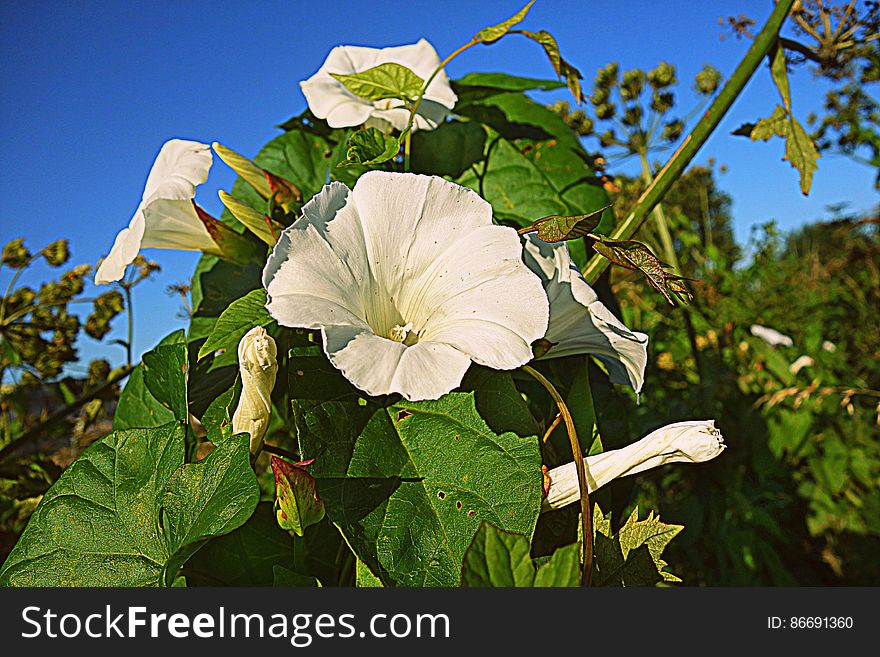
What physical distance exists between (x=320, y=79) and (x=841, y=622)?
600 mm

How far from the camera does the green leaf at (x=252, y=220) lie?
1.74 feet

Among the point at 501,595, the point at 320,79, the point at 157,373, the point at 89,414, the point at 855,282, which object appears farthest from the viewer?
the point at 855,282

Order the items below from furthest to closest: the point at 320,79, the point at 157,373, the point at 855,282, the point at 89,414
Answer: the point at 855,282 < the point at 89,414 < the point at 320,79 < the point at 157,373

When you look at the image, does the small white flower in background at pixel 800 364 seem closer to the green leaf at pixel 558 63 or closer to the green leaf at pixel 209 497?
the green leaf at pixel 558 63

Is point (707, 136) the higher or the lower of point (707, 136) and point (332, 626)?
the higher

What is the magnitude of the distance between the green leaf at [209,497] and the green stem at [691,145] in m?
0.31

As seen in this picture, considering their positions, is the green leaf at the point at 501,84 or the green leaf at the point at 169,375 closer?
the green leaf at the point at 169,375

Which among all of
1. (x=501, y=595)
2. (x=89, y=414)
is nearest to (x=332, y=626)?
(x=501, y=595)

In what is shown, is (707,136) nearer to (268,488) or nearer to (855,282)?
(268,488)

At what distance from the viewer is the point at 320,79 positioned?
0.62 m

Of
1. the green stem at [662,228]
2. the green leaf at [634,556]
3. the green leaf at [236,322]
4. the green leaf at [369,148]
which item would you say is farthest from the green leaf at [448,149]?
the green stem at [662,228]

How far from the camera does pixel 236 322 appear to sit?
44cm

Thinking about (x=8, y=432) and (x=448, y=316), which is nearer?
(x=448, y=316)

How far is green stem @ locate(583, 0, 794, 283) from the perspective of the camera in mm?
549
